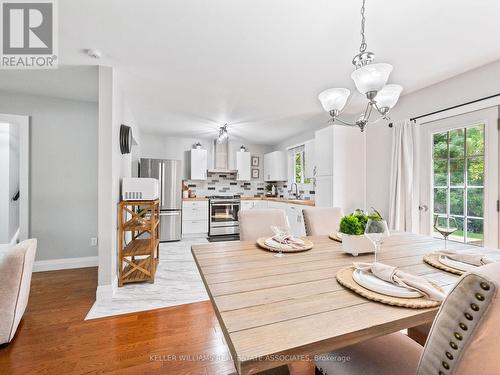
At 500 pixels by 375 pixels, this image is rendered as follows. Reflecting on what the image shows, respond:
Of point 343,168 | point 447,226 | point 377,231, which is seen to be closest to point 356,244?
point 377,231

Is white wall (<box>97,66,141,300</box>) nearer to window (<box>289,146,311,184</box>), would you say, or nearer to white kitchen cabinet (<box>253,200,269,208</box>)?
white kitchen cabinet (<box>253,200,269,208</box>)

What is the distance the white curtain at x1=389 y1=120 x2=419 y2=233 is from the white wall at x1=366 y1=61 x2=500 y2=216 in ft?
0.74

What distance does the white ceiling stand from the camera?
1534 millimetres

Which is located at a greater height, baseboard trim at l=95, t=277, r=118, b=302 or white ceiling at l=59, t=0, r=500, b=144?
white ceiling at l=59, t=0, r=500, b=144

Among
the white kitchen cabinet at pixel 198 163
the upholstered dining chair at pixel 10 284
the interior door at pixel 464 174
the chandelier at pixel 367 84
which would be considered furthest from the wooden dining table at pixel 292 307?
the white kitchen cabinet at pixel 198 163

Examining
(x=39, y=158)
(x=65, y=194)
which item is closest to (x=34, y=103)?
(x=39, y=158)

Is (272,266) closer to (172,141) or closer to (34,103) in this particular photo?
(34,103)

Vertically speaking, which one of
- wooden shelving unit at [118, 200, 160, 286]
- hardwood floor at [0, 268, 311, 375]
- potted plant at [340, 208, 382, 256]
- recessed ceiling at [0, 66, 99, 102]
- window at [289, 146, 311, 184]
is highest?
recessed ceiling at [0, 66, 99, 102]

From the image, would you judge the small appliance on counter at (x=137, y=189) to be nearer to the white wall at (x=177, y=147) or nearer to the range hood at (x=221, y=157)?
the white wall at (x=177, y=147)

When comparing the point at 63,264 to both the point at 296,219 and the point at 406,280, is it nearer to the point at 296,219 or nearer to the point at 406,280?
the point at 296,219

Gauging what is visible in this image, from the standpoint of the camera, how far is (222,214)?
200 inches

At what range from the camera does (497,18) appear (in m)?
1.61


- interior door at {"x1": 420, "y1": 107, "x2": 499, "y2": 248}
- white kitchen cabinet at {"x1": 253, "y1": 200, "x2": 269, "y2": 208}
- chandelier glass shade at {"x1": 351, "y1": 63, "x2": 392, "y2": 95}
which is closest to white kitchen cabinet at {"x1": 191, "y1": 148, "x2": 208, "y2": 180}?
white kitchen cabinet at {"x1": 253, "y1": 200, "x2": 269, "y2": 208}

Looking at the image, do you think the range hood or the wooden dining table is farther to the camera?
the range hood
